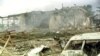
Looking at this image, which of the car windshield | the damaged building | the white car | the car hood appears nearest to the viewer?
the car hood

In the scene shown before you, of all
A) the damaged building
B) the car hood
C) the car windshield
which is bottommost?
the damaged building

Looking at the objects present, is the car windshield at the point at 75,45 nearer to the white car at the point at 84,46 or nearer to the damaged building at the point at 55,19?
the white car at the point at 84,46

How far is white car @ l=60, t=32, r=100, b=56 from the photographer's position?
747cm

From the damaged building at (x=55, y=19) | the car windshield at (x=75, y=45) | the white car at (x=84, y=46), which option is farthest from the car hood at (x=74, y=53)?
the damaged building at (x=55, y=19)

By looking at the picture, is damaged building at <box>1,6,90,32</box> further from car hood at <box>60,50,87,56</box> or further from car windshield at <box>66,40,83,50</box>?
car hood at <box>60,50,87,56</box>

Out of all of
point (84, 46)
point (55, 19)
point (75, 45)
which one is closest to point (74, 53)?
point (84, 46)

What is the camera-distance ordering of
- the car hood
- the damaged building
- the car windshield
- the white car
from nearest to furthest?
the car hood
the white car
the car windshield
the damaged building

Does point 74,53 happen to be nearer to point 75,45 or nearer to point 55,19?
point 75,45

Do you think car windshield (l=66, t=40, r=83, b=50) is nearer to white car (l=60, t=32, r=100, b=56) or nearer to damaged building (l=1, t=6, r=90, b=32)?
white car (l=60, t=32, r=100, b=56)

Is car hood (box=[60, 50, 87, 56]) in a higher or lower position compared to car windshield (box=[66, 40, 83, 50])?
lower

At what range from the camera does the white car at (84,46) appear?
294 inches

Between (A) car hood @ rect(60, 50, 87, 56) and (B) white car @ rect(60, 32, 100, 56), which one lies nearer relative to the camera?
(A) car hood @ rect(60, 50, 87, 56)

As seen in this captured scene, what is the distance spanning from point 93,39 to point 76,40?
1.92 feet

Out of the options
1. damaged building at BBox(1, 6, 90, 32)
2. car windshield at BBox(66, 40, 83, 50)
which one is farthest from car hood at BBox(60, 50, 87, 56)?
damaged building at BBox(1, 6, 90, 32)
